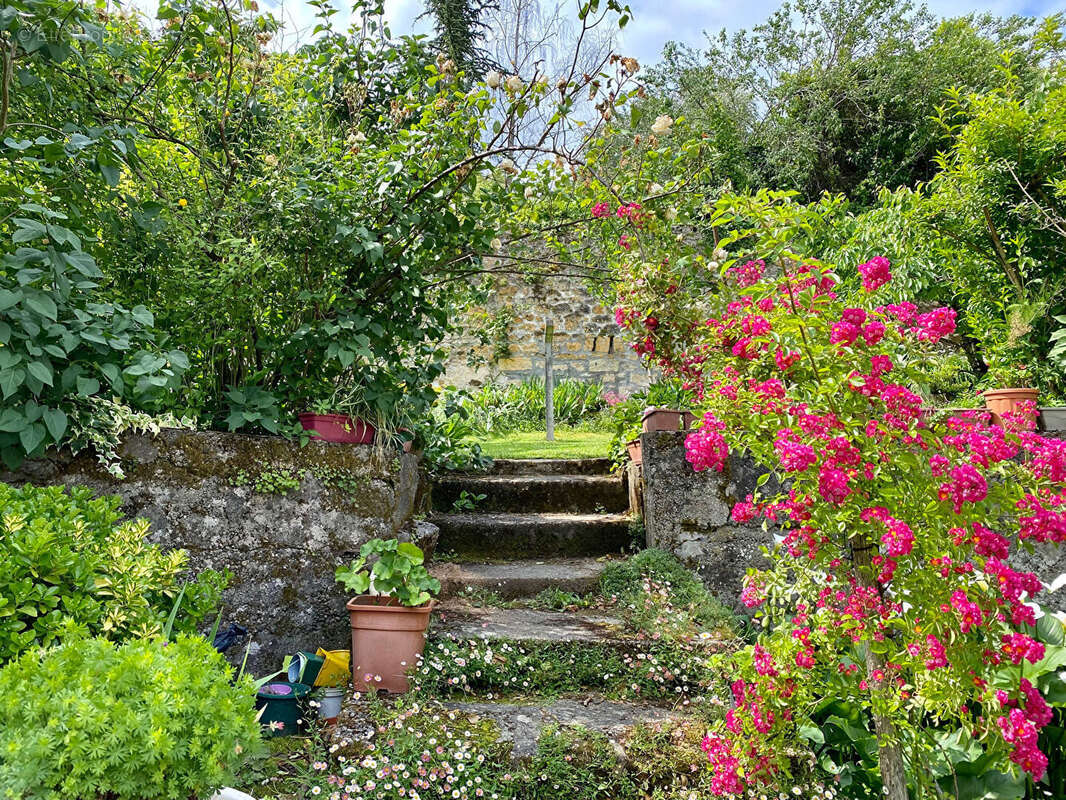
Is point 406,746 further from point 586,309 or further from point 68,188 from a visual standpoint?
point 586,309

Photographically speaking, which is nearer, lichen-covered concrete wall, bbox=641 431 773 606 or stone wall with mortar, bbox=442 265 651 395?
lichen-covered concrete wall, bbox=641 431 773 606

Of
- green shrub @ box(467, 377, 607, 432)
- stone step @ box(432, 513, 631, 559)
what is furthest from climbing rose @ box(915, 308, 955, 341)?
green shrub @ box(467, 377, 607, 432)

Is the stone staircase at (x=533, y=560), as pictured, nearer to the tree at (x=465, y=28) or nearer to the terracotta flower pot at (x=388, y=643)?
the terracotta flower pot at (x=388, y=643)

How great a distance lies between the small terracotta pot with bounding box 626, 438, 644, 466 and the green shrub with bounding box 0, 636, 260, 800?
2.79 m

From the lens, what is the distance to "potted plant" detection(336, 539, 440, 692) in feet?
8.50

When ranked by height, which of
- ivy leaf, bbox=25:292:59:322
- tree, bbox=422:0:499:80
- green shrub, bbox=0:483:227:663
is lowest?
green shrub, bbox=0:483:227:663

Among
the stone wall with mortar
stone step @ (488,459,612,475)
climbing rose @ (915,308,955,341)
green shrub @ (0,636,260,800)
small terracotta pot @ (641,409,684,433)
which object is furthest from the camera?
the stone wall with mortar

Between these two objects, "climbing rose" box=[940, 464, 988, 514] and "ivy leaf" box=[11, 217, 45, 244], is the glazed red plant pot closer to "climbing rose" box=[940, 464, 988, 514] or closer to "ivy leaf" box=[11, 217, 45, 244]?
"ivy leaf" box=[11, 217, 45, 244]

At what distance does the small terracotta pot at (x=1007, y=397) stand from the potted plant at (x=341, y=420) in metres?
3.46

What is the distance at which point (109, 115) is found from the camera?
2.89m

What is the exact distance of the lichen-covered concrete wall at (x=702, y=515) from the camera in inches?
141

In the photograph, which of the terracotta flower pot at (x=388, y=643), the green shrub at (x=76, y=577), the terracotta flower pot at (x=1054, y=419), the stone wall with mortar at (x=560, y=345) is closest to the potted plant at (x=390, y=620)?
the terracotta flower pot at (x=388, y=643)

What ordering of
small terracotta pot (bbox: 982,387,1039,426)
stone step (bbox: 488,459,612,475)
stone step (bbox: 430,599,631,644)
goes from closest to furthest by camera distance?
stone step (bbox: 430,599,631,644) → small terracotta pot (bbox: 982,387,1039,426) → stone step (bbox: 488,459,612,475)

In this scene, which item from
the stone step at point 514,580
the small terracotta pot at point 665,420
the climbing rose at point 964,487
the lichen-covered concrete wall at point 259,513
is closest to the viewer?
the climbing rose at point 964,487
